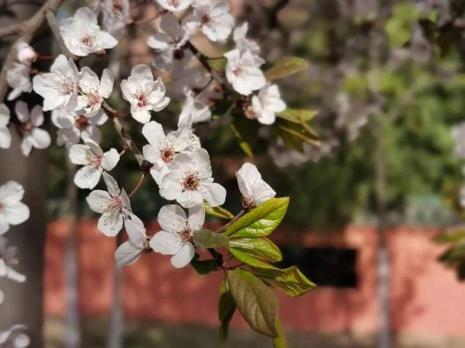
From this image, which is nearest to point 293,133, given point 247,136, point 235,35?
point 247,136

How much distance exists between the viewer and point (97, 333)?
934 centimetres

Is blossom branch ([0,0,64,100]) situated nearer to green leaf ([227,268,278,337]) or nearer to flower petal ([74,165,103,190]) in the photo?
flower petal ([74,165,103,190])

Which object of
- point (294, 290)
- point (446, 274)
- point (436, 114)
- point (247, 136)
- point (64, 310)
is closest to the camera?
point (294, 290)

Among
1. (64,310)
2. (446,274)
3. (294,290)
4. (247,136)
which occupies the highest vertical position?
(294,290)

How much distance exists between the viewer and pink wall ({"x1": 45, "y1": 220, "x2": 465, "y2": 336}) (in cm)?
906

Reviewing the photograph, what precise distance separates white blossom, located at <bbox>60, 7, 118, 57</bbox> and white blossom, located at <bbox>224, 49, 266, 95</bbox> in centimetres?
29

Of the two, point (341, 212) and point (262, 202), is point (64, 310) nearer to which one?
point (341, 212)

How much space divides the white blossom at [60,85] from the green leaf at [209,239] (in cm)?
34

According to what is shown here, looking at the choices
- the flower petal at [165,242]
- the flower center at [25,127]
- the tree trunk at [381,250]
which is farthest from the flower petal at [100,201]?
the tree trunk at [381,250]

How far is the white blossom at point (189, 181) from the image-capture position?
4.33 ft

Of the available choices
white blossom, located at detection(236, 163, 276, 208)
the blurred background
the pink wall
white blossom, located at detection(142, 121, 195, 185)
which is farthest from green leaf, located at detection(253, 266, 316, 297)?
the pink wall

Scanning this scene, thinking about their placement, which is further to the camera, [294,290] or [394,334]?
[394,334]

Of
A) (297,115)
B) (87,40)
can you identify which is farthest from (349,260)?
(87,40)

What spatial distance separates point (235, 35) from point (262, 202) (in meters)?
0.53
